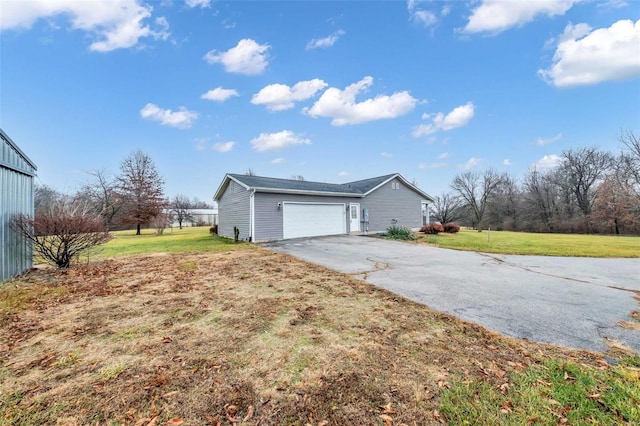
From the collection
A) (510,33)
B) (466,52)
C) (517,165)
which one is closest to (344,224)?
(466,52)

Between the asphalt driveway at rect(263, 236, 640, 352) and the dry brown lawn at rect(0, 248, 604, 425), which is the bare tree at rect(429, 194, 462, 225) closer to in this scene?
the asphalt driveway at rect(263, 236, 640, 352)

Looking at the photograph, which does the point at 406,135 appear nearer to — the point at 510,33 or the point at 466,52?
the point at 466,52

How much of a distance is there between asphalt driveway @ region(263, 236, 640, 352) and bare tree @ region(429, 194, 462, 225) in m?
29.6

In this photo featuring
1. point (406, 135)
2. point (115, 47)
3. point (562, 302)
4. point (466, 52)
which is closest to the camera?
point (562, 302)

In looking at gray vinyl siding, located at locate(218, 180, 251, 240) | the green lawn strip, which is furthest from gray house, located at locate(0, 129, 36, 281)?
the green lawn strip

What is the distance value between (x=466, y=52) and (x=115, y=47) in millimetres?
16616

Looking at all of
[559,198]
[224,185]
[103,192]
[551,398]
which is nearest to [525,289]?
[551,398]

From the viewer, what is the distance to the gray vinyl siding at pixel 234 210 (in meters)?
14.0

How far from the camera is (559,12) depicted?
10797 millimetres

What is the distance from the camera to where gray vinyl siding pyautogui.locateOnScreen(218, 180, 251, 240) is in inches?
552

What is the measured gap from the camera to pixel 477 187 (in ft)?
111

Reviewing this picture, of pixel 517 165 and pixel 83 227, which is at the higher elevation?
pixel 517 165

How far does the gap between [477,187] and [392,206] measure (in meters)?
20.7

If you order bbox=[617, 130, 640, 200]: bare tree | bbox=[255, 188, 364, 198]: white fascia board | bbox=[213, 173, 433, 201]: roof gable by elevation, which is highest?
bbox=[617, 130, 640, 200]: bare tree
